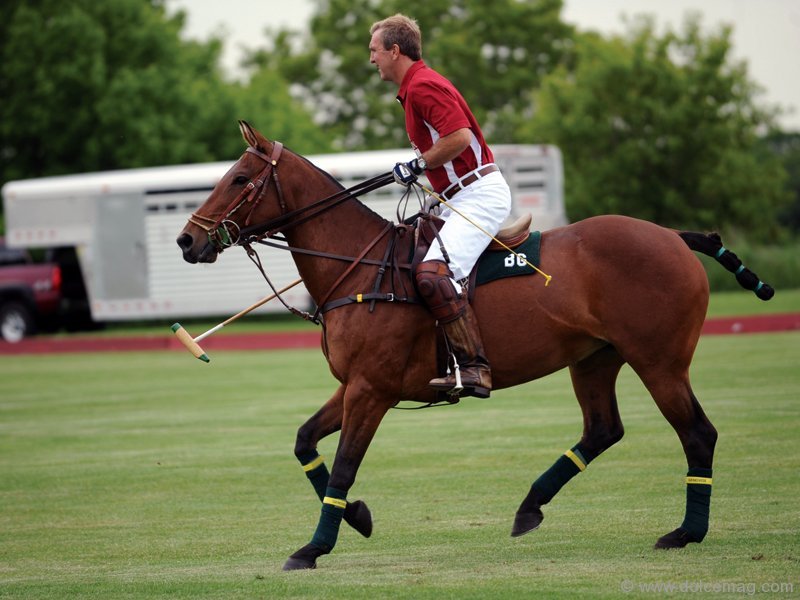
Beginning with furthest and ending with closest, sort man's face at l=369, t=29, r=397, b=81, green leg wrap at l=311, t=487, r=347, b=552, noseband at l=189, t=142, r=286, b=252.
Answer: man's face at l=369, t=29, r=397, b=81 < noseband at l=189, t=142, r=286, b=252 < green leg wrap at l=311, t=487, r=347, b=552

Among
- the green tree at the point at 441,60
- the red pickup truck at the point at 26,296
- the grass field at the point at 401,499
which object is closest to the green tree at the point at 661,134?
the green tree at the point at 441,60

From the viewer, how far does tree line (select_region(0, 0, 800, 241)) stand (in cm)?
3931

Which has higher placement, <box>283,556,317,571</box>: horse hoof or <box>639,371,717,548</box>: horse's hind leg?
<box>639,371,717,548</box>: horse's hind leg

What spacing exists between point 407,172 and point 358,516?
2.11 metres

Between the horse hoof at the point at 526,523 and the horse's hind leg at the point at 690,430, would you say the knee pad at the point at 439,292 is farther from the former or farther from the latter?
the horse hoof at the point at 526,523

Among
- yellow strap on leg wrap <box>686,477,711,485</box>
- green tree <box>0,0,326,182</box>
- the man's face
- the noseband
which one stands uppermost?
the man's face

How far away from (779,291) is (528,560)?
3170cm

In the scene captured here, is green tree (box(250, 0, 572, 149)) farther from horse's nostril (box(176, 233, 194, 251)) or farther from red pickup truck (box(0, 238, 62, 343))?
horse's nostril (box(176, 233, 194, 251))

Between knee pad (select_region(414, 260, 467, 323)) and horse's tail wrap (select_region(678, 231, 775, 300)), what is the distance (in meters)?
1.55

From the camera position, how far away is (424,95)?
749 cm

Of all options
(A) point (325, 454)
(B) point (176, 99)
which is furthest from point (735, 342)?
(B) point (176, 99)

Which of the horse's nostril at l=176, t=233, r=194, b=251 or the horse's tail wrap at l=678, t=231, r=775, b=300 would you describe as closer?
the horse's nostril at l=176, t=233, r=194, b=251

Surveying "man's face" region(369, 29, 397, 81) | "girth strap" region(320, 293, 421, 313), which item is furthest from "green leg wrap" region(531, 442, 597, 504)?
"man's face" region(369, 29, 397, 81)

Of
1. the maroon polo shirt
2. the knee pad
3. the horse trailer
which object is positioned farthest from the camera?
the horse trailer
